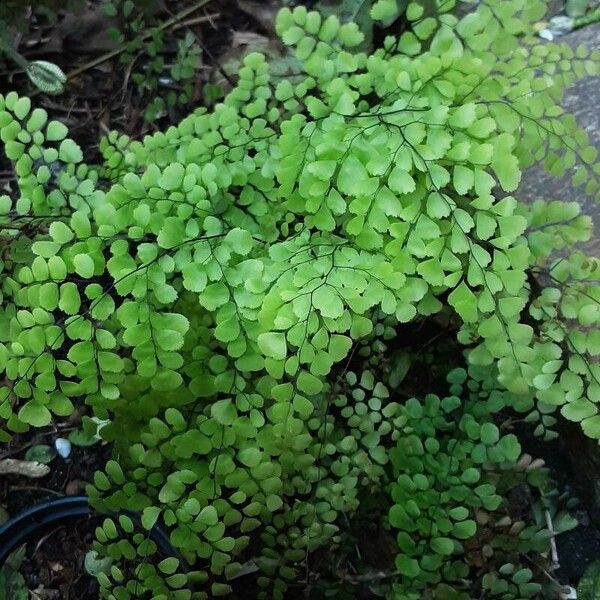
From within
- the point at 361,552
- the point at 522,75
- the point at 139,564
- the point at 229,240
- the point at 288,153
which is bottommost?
the point at 361,552

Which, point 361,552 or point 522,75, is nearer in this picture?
point 522,75

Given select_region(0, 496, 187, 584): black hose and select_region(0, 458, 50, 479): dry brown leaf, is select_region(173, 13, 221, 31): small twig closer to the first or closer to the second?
select_region(0, 458, 50, 479): dry brown leaf

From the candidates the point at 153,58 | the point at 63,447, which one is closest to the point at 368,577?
the point at 63,447

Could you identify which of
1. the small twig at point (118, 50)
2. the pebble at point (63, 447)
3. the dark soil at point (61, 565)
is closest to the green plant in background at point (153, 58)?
the small twig at point (118, 50)

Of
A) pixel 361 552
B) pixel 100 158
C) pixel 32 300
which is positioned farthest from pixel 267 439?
pixel 100 158

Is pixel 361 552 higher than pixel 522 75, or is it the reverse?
pixel 522 75

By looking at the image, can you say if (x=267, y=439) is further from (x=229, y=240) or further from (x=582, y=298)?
(x=582, y=298)

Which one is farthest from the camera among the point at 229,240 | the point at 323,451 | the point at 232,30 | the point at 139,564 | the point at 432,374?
the point at 232,30

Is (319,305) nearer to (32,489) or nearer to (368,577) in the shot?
(368,577)

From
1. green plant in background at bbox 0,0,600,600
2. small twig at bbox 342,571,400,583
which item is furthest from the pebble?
small twig at bbox 342,571,400,583
